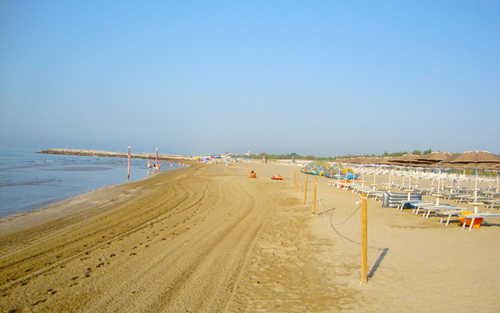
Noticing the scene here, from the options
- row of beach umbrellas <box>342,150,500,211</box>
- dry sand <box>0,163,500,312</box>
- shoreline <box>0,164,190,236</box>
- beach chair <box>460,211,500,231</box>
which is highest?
row of beach umbrellas <box>342,150,500,211</box>

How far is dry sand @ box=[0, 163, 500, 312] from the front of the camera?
419 centimetres

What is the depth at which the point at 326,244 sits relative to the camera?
6.97 m

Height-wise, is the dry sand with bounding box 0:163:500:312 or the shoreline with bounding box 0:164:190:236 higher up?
the dry sand with bounding box 0:163:500:312

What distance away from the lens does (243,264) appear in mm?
5754

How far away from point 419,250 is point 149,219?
771 centimetres

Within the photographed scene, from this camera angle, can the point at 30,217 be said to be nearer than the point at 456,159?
Yes

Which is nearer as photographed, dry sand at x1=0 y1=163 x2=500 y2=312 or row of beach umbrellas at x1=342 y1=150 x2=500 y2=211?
dry sand at x1=0 y1=163 x2=500 y2=312

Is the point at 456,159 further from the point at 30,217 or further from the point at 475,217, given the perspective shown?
the point at 30,217

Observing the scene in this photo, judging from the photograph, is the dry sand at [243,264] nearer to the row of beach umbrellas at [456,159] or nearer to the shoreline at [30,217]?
the shoreline at [30,217]

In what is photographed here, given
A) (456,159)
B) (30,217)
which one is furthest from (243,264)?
(456,159)

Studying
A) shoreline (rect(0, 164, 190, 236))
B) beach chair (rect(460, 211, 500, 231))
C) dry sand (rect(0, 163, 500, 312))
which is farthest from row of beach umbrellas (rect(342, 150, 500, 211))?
shoreline (rect(0, 164, 190, 236))

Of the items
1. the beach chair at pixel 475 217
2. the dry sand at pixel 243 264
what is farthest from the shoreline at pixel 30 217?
the beach chair at pixel 475 217

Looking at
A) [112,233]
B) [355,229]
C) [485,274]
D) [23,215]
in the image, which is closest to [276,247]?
[355,229]

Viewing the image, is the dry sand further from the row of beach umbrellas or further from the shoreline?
the row of beach umbrellas
